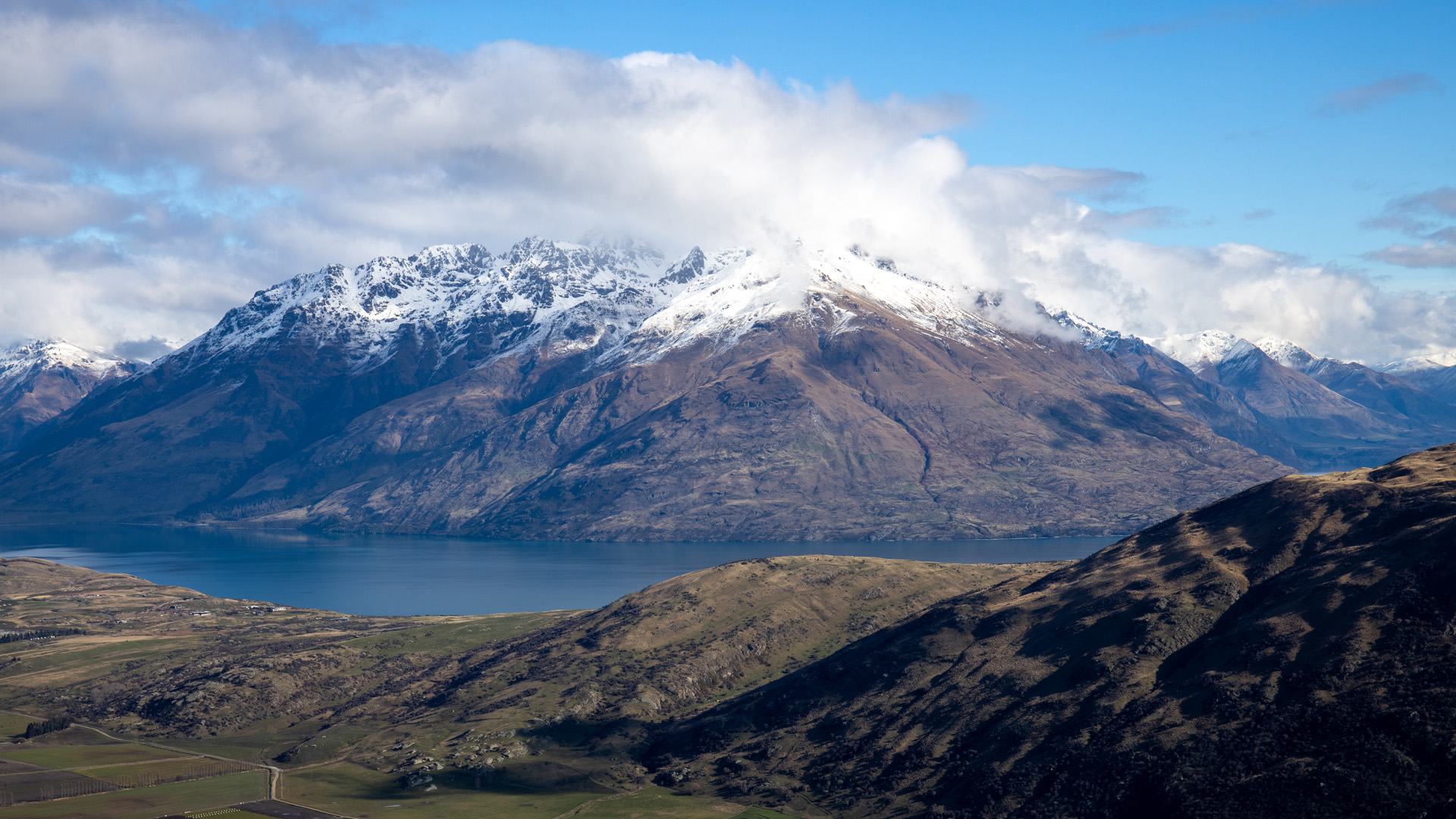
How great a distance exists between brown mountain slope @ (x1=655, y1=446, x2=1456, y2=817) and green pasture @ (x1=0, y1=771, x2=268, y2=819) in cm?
6652

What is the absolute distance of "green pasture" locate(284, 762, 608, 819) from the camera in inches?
6890

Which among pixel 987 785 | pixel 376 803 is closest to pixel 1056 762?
pixel 987 785

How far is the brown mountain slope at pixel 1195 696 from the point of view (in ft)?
431

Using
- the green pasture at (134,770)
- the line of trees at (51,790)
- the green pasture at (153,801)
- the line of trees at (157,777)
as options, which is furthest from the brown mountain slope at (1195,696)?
the line of trees at (51,790)

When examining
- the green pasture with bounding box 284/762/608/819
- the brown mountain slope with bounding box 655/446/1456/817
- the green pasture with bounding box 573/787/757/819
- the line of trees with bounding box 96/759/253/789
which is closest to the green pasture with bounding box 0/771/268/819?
the line of trees with bounding box 96/759/253/789

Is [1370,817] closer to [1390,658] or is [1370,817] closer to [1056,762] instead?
[1390,658]

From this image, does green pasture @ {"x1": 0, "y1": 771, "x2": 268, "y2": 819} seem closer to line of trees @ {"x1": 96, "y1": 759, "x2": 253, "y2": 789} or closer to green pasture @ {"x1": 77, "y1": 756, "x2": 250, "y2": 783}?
line of trees @ {"x1": 96, "y1": 759, "x2": 253, "y2": 789}

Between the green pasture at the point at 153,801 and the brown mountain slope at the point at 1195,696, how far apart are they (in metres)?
66.5

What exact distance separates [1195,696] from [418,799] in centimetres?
11468

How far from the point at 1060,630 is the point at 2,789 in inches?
6393

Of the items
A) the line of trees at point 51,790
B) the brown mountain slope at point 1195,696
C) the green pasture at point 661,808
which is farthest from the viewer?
the line of trees at point 51,790

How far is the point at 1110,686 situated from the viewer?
16225 centimetres

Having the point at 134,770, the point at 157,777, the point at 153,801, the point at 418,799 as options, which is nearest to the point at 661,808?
the point at 418,799

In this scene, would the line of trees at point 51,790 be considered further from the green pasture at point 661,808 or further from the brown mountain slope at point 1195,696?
the brown mountain slope at point 1195,696
